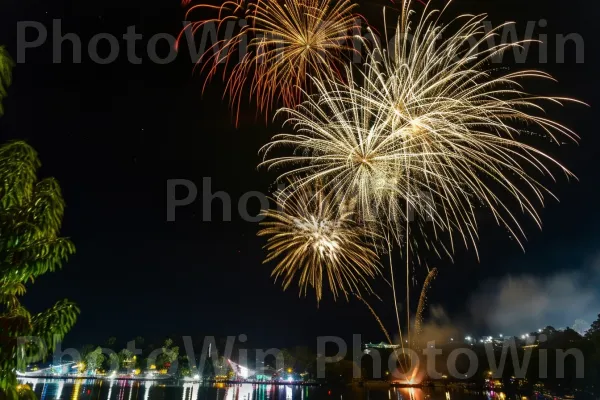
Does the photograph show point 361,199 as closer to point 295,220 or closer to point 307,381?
point 295,220

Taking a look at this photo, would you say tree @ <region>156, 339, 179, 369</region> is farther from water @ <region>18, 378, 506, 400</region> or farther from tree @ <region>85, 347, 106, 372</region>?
water @ <region>18, 378, 506, 400</region>

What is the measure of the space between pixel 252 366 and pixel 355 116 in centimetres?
19834

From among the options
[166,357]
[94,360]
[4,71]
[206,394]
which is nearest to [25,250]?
[4,71]

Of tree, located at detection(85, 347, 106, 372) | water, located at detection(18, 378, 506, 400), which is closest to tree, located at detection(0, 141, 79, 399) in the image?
water, located at detection(18, 378, 506, 400)

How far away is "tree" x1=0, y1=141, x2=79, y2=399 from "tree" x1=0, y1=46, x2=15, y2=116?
524mm

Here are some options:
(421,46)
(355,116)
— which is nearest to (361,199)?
(355,116)

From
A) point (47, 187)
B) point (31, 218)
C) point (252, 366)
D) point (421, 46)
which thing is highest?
point (421, 46)

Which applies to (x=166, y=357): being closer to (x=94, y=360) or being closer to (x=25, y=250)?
(x=94, y=360)

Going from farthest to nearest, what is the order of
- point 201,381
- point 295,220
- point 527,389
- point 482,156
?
point 201,381 → point 527,389 → point 295,220 → point 482,156

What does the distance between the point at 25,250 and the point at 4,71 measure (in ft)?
5.96

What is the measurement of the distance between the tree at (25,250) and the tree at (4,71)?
524 mm

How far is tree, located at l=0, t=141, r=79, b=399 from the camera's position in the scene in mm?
3699

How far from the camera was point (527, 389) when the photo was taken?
89250 millimetres

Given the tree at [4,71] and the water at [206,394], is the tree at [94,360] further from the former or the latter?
the tree at [4,71]
